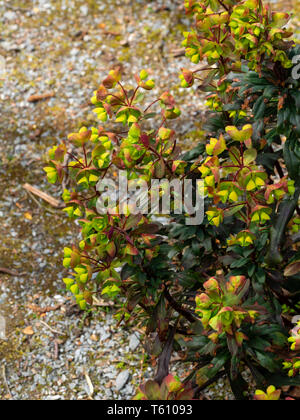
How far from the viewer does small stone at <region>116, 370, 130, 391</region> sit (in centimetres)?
258

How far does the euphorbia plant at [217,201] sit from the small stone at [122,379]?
350 millimetres

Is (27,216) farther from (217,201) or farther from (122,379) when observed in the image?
(217,201)

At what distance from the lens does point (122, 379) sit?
2.59 metres

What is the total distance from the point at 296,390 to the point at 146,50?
2474 mm

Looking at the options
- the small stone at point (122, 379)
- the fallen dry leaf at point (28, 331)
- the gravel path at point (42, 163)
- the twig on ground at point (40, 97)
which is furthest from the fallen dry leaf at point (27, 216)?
the small stone at point (122, 379)

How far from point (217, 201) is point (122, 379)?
3.92 ft

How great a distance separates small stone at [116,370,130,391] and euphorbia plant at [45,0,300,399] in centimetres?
35

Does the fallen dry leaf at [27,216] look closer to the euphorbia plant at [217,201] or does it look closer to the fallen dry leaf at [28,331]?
the fallen dry leaf at [28,331]

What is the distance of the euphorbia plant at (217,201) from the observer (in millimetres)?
1758

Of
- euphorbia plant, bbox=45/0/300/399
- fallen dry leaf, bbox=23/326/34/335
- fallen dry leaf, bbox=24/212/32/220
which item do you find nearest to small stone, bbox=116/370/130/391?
euphorbia plant, bbox=45/0/300/399

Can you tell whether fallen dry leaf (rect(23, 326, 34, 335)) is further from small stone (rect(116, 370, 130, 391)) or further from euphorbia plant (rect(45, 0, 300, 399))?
euphorbia plant (rect(45, 0, 300, 399))

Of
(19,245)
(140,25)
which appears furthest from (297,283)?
(140,25)

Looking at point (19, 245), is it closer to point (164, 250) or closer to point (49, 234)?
point (49, 234)

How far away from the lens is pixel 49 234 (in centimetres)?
308
